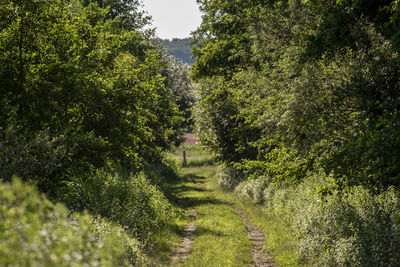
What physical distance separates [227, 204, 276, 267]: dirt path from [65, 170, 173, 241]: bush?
3.53m

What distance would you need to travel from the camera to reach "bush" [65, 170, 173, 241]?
9.30m

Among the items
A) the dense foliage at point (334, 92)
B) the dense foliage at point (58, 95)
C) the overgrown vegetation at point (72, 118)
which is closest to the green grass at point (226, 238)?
the overgrown vegetation at point (72, 118)

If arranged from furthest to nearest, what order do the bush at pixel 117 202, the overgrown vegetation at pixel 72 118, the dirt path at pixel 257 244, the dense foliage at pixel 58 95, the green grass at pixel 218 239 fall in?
1. the dirt path at pixel 257 244
2. the green grass at pixel 218 239
3. the bush at pixel 117 202
4. the dense foliage at pixel 58 95
5. the overgrown vegetation at pixel 72 118

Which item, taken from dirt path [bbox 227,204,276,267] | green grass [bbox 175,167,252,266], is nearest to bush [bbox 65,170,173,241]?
green grass [bbox 175,167,252,266]

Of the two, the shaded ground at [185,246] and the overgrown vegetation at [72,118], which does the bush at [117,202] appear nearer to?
the overgrown vegetation at [72,118]

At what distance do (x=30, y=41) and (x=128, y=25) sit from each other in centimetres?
1932

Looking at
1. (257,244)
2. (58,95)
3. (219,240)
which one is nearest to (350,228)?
(257,244)

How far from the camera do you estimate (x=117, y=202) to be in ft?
33.3

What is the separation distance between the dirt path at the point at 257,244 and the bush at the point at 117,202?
3530mm

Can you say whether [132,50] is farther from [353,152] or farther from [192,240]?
[353,152]

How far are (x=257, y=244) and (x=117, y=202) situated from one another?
556 centimetres

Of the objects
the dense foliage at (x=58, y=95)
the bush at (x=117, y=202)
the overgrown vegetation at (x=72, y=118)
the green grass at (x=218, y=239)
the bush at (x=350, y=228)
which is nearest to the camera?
the bush at (x=350, y=228)

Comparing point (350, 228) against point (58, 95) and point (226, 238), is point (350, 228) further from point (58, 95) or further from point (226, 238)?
point (58, 95)

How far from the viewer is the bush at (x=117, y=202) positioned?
9.30 meters
